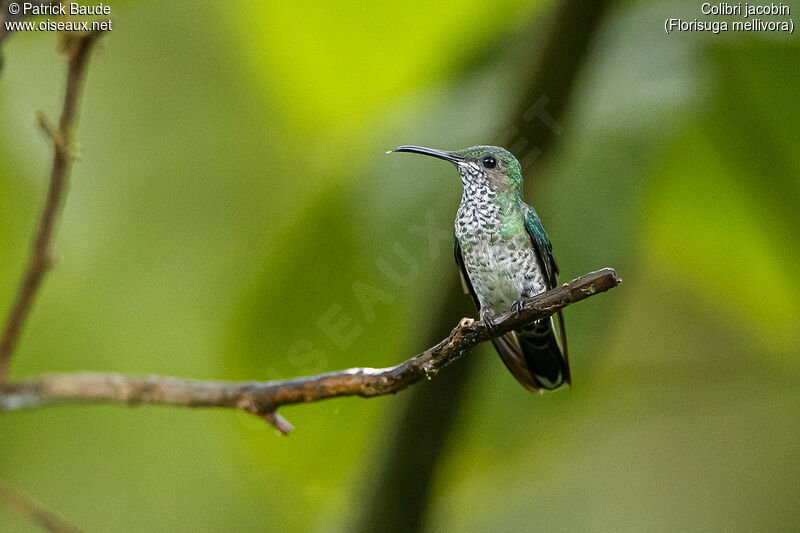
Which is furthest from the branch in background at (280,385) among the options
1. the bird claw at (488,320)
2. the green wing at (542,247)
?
the green wing at (542,247)

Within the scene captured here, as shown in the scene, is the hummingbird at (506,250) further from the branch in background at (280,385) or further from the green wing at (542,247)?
the branch in background at (280,385)

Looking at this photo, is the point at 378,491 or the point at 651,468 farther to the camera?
the point at 651,468

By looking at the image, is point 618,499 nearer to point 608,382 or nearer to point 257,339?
point 608,382

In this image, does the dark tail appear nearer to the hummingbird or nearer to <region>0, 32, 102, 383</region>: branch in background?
the hummingbird

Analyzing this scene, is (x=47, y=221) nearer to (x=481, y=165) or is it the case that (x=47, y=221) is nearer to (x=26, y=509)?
(x=26, y=509)

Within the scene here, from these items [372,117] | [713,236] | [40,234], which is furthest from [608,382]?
[40,234]

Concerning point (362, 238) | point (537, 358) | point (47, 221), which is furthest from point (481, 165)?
point (362, 238)

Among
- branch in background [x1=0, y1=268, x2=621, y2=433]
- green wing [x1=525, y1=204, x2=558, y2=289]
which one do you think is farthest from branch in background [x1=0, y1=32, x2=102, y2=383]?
green wing [x1=525, y1=204, x2=558, y2=289]
